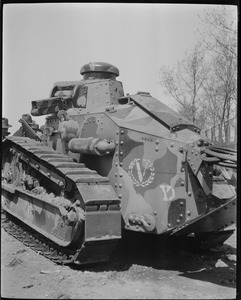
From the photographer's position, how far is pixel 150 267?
7.00 metres

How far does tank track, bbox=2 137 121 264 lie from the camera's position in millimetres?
6426

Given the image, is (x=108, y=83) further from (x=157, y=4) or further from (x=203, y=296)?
(x=203, y=296)

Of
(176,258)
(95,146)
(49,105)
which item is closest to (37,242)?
(95,146)

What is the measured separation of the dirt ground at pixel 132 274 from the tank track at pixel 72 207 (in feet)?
0.88

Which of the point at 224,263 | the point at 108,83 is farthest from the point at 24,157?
the point at 224,263

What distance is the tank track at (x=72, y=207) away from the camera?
643cm

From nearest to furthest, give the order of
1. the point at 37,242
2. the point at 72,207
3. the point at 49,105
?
1. the point at 72,207
2. the point at 37,242
3. the point at 49,105

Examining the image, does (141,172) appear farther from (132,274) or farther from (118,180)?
(132,274)

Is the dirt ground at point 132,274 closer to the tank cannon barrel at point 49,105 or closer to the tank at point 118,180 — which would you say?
the tank at point 118,180

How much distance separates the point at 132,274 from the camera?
21.8 feet

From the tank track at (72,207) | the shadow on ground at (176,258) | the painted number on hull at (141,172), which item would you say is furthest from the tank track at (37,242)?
the painted number on hull at (141,172)

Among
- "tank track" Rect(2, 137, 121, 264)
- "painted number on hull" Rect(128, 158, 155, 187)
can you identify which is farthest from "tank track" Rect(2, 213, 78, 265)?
"painted number on hull" Rect(128, 158, 155, 187)

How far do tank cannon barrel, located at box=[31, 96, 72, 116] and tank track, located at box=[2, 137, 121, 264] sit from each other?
0.66m

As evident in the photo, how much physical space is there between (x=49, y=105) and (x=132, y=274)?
160 inches
